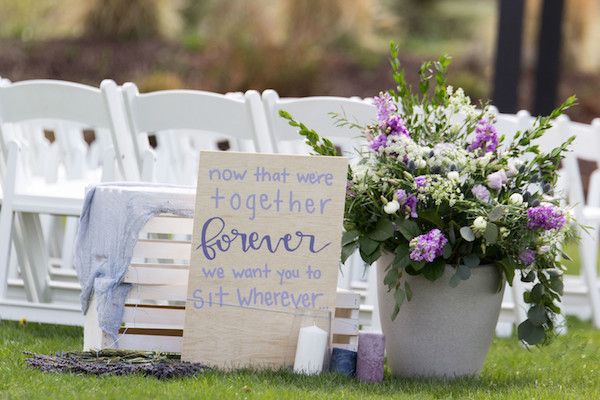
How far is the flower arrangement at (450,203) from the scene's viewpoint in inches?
156

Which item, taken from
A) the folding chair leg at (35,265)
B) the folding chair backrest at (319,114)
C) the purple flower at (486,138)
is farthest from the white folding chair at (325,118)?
the folding chair leg at (35,265)

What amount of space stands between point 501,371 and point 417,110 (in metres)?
0.99

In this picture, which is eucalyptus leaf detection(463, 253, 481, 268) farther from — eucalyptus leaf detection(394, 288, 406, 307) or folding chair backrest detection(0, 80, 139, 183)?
folding chair backrest detection(0, 80, 139, 183)

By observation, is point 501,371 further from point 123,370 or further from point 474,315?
point 123,370

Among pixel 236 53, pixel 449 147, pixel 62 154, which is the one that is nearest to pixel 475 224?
pixel 449 147

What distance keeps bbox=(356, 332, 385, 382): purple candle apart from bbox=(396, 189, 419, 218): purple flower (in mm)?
416

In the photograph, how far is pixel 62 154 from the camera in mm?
6738

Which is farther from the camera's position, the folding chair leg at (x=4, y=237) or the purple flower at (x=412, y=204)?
the folding chair leg at (x=4, y=237)

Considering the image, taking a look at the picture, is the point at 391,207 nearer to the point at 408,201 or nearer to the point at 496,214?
the point at 408,201

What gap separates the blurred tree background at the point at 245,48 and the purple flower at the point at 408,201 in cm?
880

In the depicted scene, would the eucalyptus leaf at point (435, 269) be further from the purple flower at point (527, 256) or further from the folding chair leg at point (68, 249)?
the folding chair leg at point (68, 249)

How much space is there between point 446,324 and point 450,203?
0.45 m

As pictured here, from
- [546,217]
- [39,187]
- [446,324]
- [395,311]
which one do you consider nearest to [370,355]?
[395,311]

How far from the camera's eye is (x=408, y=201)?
3.99 meters
